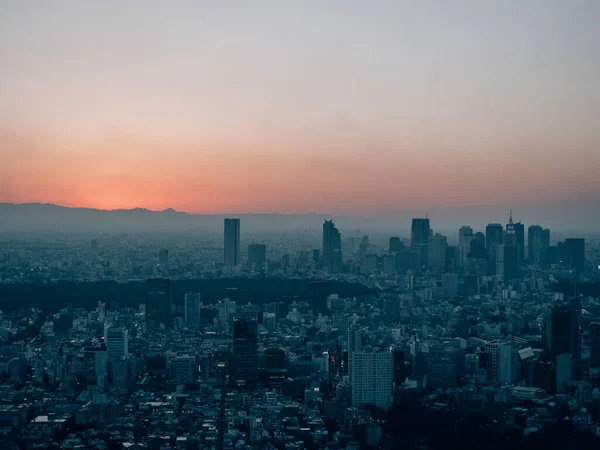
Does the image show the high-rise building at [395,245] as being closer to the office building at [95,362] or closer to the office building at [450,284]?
the office building at [450,284]

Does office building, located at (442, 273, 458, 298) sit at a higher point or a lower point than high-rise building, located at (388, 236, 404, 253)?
lower

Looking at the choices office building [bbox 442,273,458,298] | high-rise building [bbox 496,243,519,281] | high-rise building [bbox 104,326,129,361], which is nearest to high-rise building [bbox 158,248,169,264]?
office building [bbox 442,273,458,298]

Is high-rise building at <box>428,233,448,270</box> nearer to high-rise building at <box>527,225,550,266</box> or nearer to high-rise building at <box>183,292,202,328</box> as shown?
high-rise building at <box>527,225,550,266</box>

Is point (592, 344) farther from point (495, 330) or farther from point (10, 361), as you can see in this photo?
point (10, 361)

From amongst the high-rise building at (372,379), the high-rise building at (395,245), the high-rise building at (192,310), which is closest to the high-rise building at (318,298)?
the high-rise building at (192,310)

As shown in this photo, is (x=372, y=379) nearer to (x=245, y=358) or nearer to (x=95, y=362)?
(x=245, y=358)

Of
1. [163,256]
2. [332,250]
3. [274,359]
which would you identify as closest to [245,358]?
[274,359]

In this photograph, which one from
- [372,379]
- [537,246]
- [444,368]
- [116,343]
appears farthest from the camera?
[537,246]
